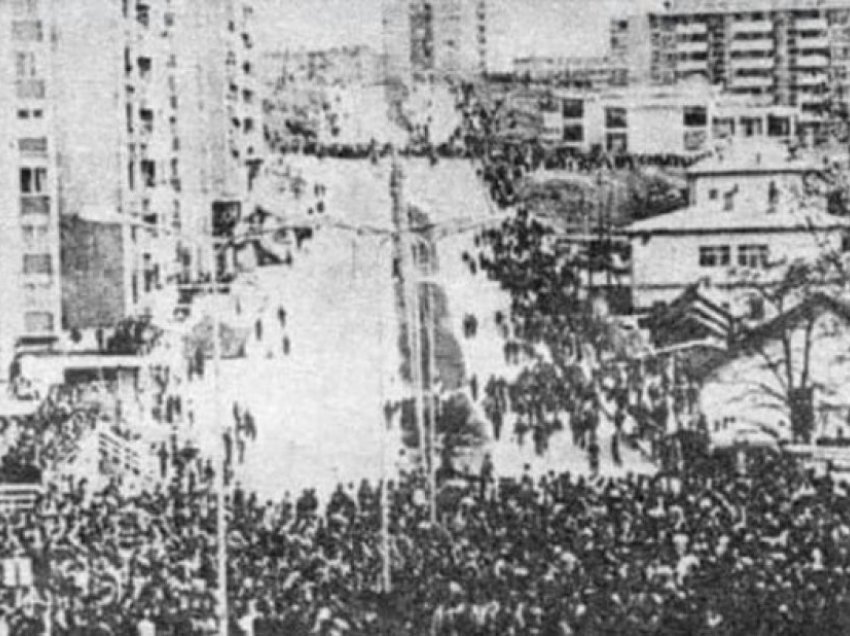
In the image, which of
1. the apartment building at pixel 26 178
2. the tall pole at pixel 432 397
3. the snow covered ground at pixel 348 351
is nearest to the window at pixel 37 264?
the apartment building at pixel 26 178

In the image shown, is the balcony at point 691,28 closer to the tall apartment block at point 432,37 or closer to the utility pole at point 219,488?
the tall apartment block at point 432,37

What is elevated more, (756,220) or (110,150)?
(110,150)

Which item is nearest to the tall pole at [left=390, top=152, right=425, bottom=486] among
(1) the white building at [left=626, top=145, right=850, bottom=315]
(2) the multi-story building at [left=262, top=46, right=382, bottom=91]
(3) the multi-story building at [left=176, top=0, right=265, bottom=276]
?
(2) the multi-story building at [left=262, top=46, right=382, bottom=91]

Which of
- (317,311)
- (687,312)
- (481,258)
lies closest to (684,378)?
(687,312)

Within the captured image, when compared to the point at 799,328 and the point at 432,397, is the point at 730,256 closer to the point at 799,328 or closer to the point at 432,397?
the point at 799,328

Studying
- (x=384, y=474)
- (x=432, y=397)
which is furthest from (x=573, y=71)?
(x=384, y=474)

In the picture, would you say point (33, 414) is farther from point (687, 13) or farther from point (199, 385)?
point (687, 13)

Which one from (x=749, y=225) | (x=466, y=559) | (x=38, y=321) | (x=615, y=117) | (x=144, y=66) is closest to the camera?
(x=466, y=559)

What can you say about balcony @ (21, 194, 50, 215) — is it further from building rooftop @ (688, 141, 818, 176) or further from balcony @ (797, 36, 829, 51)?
balcony @ (797, 36, 829, 51)
